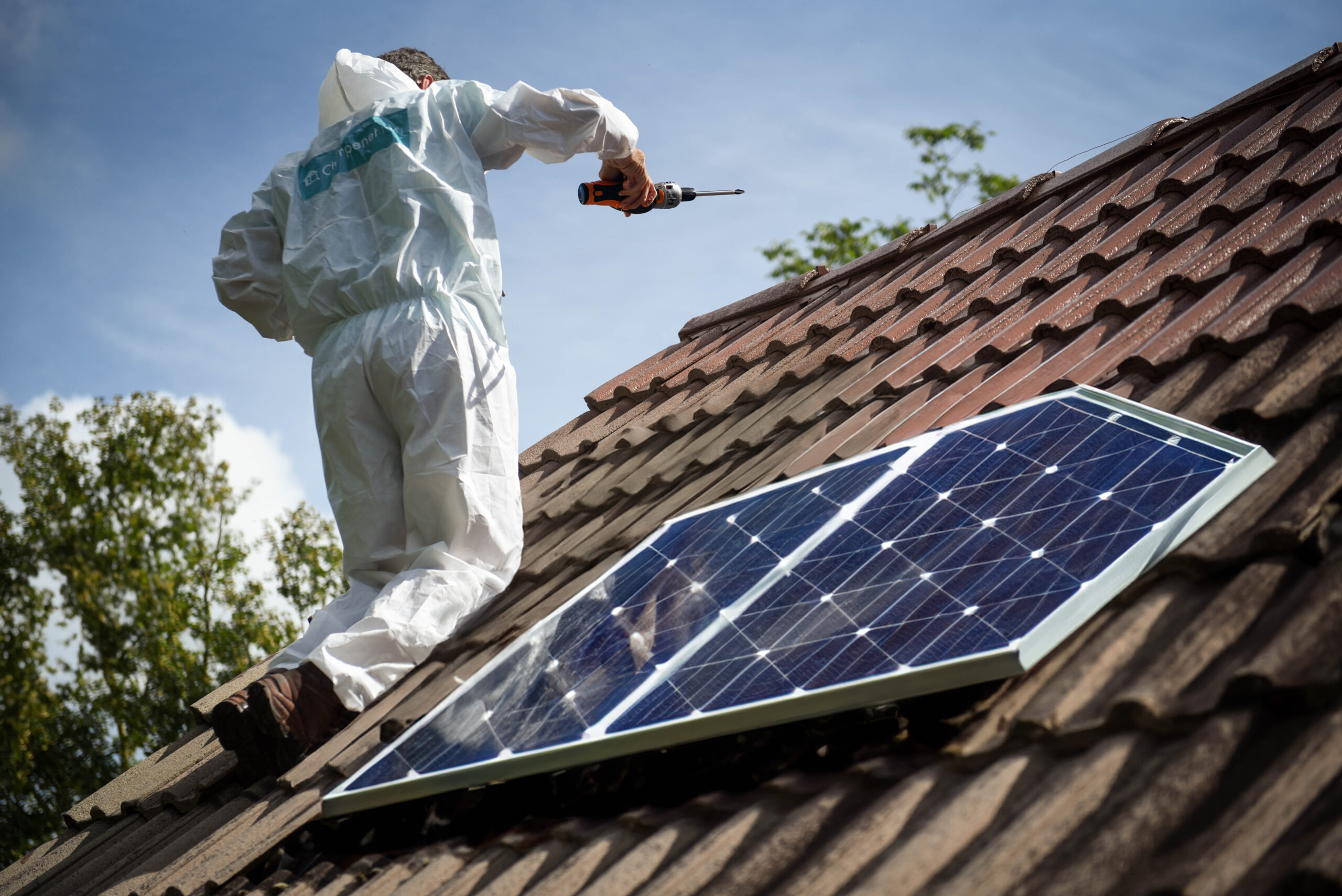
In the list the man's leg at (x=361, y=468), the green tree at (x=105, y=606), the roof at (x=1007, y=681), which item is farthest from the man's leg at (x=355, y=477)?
the green tree at (x=105, y=606)

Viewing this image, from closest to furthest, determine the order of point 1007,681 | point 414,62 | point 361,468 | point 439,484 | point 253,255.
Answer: point 1007,681 → point 439,484 → point 361,468 → point 253,255 → point 414,62

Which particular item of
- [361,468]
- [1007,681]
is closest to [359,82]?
[361,468]

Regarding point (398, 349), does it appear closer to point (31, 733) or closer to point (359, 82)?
point (359, 82)

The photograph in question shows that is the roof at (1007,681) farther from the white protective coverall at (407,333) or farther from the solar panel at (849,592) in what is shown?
the white protective coverall at (407,333)

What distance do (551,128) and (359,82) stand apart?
0.96 meters

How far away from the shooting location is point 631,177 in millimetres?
4379

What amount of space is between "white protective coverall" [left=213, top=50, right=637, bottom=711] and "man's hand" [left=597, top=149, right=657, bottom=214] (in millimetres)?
84

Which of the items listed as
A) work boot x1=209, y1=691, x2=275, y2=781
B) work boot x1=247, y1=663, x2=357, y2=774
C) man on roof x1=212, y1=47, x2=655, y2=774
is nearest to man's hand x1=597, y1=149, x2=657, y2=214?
man on roof x1=212, y1=47, x2=655, y2=774

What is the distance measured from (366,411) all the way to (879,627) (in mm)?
2353

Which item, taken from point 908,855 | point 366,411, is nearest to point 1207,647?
point 908,855

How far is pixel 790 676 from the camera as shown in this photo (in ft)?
7.06

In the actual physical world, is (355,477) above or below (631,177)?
below

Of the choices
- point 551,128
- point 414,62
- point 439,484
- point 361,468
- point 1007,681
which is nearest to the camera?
point 1007,681

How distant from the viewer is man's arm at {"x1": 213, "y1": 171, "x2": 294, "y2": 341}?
436cm
